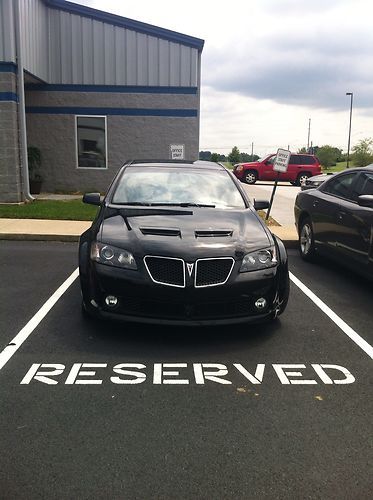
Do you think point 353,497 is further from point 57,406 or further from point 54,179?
point 54,179

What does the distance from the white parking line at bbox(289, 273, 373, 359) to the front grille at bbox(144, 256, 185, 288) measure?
1.69 meters

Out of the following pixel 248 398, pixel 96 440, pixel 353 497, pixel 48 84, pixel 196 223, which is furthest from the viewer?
pixel 48 84

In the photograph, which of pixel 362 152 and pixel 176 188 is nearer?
pixel 176 188

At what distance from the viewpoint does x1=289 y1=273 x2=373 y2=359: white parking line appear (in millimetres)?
4453

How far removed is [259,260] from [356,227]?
93.2 inches

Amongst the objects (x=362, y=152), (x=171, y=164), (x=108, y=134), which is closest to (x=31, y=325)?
(x=171, y=164)

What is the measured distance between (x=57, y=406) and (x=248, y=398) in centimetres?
125

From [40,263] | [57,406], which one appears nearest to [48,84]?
[40,263]

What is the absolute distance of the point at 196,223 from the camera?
4.73m

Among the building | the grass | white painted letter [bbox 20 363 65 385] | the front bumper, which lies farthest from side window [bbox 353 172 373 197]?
the building

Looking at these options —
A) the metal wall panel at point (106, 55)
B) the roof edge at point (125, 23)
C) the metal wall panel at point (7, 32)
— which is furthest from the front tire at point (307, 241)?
the roof edge at point (125, 23)

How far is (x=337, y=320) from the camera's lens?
514 cm

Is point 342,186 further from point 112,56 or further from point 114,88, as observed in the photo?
point 112,56

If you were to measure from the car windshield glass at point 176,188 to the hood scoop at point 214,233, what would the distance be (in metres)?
0.82
